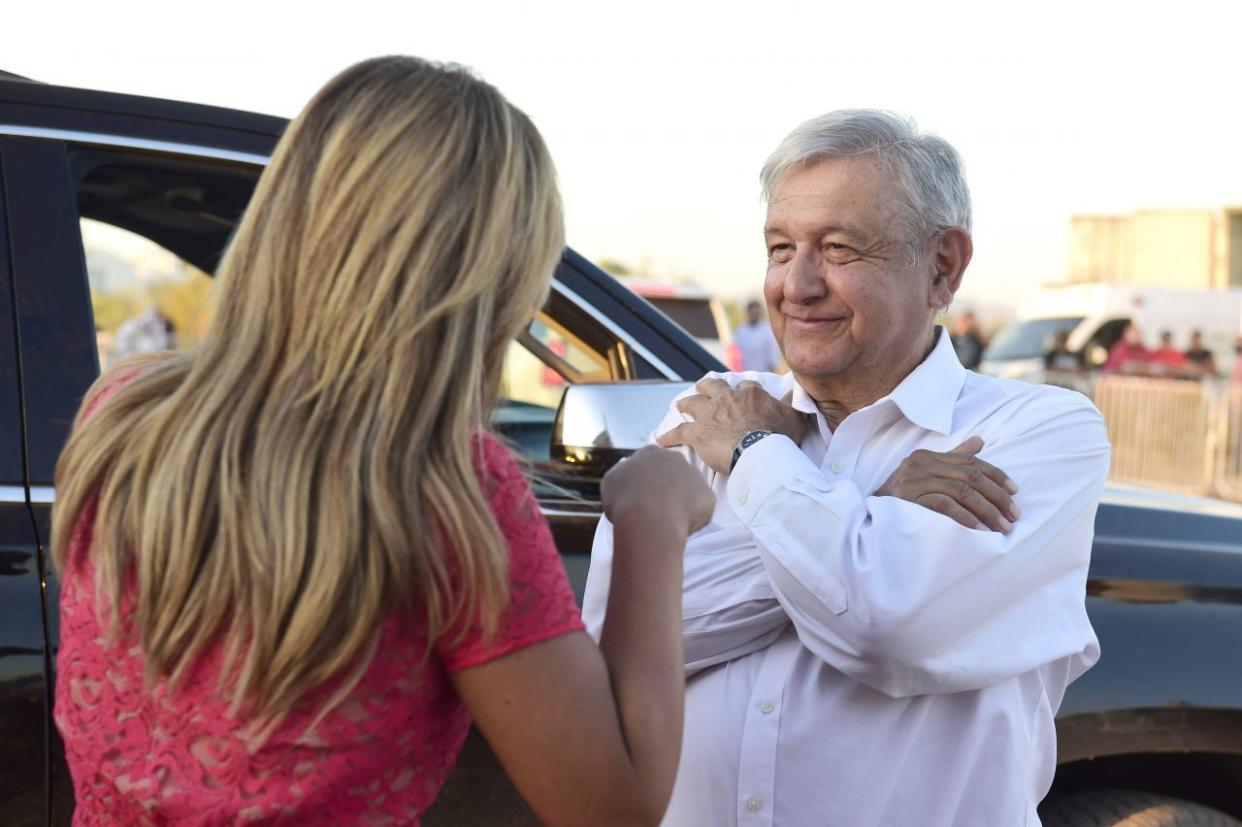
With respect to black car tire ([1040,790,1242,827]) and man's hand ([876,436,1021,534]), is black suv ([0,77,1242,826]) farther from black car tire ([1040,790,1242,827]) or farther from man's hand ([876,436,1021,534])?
man's hand ([876,436,1021,534])

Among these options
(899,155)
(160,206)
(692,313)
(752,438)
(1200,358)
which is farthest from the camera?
(1200,358)

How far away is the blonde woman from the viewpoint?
1.22m

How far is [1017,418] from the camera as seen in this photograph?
6.91 feet

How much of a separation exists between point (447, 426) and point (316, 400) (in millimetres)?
123

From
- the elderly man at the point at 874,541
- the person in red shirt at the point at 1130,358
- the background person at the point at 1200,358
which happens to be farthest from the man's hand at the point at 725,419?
the background person at the point at 1200,358

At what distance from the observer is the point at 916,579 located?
1.82 meters

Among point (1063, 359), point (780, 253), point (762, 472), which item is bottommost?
point (1063, 359)

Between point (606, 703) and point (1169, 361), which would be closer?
point (606, 703)

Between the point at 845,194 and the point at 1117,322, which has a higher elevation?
the point at 845,194

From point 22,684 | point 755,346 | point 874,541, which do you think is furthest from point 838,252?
point 755,346

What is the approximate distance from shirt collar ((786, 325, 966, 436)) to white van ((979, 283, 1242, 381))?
64.9 ft

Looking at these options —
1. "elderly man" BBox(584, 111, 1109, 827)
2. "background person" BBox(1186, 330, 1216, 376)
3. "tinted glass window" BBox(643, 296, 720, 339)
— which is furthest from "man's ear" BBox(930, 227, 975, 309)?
"background person" BBox(1186, 330, 1216, 376)

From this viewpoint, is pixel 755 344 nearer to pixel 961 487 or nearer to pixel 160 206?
pixel 160 206

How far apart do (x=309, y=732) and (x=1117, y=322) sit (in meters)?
22.4
